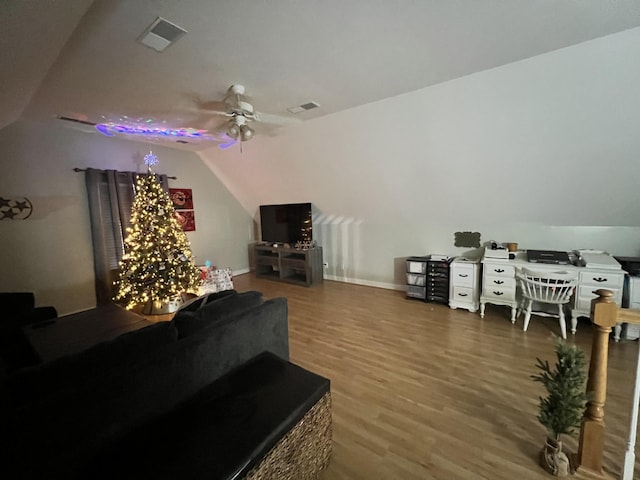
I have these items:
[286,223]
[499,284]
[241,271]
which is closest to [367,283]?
[286,223]

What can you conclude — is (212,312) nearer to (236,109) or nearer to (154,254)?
(236,109)

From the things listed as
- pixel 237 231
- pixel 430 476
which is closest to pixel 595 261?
pixel 430 476

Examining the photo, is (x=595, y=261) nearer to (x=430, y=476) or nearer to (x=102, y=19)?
(x=430, y=476)

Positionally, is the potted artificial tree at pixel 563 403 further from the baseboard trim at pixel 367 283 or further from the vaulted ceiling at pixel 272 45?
the baseboard trim at pixel 367 283

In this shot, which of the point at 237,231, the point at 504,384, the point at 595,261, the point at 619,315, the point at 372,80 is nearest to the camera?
the point at 619,315

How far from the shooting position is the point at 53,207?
3.43 m

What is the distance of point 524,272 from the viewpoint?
2838mm

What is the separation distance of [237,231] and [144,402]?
15.8ft

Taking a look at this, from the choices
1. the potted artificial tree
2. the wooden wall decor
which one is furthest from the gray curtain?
the potted artificial tree

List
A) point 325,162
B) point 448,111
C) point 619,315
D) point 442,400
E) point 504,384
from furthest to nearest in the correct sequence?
point 325,162 < point 448,111 < point 504,384 < point 442,400 < point 619,315

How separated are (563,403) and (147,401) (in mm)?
2073

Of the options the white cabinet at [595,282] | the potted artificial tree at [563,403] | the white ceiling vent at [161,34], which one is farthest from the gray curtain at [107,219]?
the white cabinet at [595,282]

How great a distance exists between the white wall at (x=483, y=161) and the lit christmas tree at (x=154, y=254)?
5.44 ft

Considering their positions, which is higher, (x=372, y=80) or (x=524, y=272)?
(x=372, y=80)
